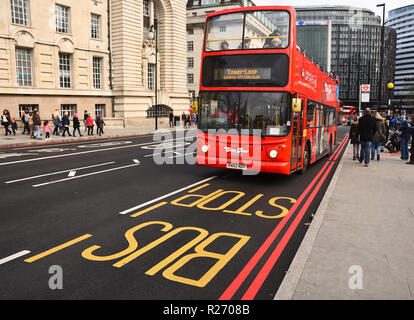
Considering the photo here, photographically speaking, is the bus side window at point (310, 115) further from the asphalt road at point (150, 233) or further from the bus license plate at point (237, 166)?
the bus license plate at point (237, 166)

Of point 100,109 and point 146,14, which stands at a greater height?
point 146,14

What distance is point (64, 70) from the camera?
32.1m

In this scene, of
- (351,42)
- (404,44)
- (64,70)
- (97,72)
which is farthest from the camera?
(404,44)

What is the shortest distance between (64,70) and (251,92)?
27.0 metres

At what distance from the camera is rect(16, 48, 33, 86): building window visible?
2841cm

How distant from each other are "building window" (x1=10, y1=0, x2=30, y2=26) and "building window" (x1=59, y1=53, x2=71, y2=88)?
401 centimetres

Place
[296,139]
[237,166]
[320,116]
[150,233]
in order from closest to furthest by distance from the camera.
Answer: [150,233], [237,166], [296,139], [320,116]

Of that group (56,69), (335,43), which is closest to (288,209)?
(56,69)

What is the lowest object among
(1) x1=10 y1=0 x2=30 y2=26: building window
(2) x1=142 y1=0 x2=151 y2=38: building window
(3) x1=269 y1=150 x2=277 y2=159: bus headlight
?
(3) x1=269 y1=150 x2=277 y2=159: bus headlight

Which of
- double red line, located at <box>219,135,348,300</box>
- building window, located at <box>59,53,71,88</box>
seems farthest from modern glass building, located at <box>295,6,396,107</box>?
double red line, located at <box>219,135,348,300</box>

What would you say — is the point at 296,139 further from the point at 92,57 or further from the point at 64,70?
the point at 92,57

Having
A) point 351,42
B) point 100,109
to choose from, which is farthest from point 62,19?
point 351,42

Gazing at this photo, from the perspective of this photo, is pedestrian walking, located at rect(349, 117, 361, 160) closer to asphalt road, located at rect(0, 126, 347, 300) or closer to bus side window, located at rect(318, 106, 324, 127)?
bus side window, located at rect(318, 106, 324, 127)

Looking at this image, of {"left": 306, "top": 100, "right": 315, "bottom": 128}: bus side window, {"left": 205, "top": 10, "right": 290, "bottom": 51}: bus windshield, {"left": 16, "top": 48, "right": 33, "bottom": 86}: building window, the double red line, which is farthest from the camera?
{"left": 16, "top": 48, "right": 33, "bottom": 86}: building window
